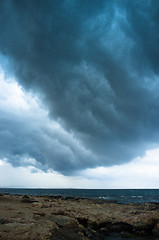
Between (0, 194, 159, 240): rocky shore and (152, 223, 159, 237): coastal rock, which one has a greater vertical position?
(0, 194, 159, 240): rocky shore

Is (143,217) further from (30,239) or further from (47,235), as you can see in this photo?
(30,239)

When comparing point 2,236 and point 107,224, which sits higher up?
point 2,236

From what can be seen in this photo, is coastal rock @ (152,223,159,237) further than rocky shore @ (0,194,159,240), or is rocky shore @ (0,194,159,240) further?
coastal rock @ (152,223,159,237)

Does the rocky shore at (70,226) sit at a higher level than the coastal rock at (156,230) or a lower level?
higher

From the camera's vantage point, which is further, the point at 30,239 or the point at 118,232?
the point at 118,232

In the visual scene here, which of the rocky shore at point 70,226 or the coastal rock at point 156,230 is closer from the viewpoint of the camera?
the rocky shore at point 70,226

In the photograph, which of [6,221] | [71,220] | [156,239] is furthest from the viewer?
[156,239]

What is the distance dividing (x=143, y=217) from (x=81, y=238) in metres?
9.81

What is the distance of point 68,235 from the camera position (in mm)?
11523

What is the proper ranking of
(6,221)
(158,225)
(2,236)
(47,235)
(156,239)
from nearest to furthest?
(2,236) < (47,235) < (6,221) < (156,239) < (158,225)

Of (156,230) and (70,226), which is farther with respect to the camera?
(156,230)

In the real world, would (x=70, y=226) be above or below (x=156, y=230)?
above

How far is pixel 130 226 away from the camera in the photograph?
58.5ft

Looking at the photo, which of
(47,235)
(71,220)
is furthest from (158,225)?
(47,235)
